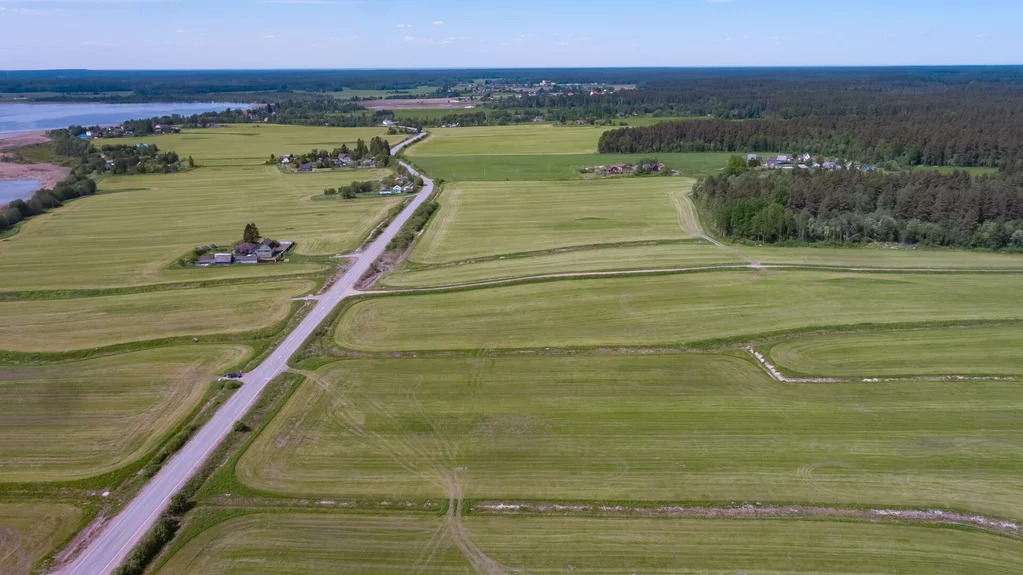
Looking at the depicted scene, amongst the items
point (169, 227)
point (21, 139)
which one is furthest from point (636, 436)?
point (21, 139)

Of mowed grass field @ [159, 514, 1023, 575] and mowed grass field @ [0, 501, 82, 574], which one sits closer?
mowed grass field @ [159, 514, 1023, 575]

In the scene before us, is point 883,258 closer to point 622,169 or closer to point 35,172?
point 622,169

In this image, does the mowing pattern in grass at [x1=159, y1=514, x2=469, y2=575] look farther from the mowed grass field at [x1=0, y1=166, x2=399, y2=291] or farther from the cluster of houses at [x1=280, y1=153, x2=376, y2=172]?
the cluster of houses at [x1=280, y1=153, x2=376, y2=172]

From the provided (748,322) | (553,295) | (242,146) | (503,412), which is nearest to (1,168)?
(242,146)

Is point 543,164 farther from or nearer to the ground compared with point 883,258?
farther from the ground

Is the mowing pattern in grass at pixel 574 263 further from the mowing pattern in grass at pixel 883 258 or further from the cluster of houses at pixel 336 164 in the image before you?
the cluster of houses at pixel 336 164

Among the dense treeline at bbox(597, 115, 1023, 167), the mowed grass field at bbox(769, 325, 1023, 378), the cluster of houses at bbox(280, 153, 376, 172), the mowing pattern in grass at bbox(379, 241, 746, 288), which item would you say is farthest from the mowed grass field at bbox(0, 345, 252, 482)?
the dense treeline at bbox(597, 115, 1023, 167)
